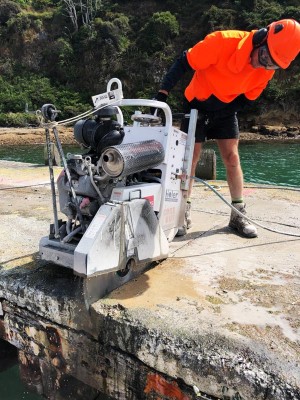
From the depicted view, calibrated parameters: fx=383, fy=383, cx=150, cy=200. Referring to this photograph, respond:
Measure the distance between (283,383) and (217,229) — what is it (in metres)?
2.42

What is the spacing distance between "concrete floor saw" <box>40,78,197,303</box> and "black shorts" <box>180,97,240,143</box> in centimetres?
63

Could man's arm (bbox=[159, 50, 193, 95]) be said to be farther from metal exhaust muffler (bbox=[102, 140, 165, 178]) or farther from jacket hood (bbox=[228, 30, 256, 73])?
metal exhaust muffler (bbox=[102, 140, 165, 178])

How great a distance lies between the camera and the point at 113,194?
260cm

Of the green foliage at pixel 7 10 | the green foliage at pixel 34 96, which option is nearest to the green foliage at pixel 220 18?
the green foliage at pixel 34 96

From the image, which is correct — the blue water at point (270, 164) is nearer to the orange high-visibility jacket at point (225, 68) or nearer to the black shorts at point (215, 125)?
the black shorts at point (215, 125)

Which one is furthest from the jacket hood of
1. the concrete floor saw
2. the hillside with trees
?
the hillside with trees

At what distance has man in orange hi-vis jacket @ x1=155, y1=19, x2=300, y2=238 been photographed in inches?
123

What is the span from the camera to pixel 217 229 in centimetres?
423

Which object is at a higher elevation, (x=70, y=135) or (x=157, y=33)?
(x=157, y=33)

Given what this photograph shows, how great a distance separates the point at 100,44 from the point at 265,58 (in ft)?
158

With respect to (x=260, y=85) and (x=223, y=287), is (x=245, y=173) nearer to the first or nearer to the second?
(x=260, y=85)

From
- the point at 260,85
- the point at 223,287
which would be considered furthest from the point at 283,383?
the point at 260,85

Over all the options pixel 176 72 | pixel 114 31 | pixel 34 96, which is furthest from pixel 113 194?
pixel 114 31

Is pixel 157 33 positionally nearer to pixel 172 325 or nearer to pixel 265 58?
pixel 265 58
